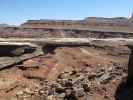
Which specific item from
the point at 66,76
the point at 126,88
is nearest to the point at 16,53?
the point at 66,76

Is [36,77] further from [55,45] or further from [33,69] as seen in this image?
[55,45]

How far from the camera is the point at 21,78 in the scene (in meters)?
14.1

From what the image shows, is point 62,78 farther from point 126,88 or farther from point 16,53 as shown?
point 16,53

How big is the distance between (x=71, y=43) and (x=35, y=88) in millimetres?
8729

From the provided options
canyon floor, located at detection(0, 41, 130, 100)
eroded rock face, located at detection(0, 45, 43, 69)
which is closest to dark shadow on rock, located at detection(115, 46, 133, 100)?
canyon floor, located at detection(0, 41, 130, 100)

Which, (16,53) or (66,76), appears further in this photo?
(16,53)

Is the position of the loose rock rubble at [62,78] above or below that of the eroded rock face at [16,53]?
below

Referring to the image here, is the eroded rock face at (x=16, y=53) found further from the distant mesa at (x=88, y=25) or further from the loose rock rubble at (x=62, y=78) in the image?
the distant mesa at (x=88, y=25)

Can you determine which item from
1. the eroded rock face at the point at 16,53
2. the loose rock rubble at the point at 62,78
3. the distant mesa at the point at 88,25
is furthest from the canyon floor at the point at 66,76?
the distant mesa at the point at 88,25

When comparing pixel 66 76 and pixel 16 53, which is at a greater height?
pixel 16 53

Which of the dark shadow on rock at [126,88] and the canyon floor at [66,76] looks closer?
the dark shadow on rock at [126,88]

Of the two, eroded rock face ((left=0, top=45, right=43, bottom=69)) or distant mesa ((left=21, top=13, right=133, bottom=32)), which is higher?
eroded rock face ((left=0, top=45, right=43, bottom=69))

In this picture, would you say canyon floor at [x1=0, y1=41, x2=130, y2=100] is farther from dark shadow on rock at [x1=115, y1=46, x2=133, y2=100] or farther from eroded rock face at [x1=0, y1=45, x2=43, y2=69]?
eroded rock face at [x1=0, y1=45, x2=43, y2=69]

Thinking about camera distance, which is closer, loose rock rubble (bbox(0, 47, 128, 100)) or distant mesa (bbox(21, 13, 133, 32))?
loose rock rubble (bbox(0, 47, 128, 100))
